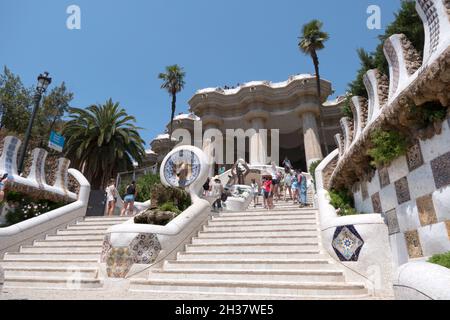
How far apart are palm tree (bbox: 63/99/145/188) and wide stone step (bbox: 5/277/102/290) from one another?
51.0ft

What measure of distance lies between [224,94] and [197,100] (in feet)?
9.87

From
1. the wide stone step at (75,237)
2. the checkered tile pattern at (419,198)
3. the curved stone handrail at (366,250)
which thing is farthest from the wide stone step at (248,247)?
the wide stone step at (75,237)

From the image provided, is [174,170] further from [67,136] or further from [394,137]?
[67,136]

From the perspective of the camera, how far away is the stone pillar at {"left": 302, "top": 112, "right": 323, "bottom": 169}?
29297 mm

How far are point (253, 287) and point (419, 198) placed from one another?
3.19m

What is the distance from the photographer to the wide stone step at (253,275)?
5848 millimetres

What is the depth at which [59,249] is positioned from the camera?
9.27m

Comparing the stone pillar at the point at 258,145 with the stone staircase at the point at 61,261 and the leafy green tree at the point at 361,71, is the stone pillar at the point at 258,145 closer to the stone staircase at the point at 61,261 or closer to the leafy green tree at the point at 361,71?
the leafy green tree at the point at 361,71

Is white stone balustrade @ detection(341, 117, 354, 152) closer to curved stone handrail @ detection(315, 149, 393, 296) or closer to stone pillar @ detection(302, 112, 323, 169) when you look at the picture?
curved stone handrail @ detection(315, 149, 393, 296)

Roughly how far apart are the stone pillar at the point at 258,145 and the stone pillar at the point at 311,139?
12.9 feet

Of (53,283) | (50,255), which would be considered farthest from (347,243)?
(50,255)

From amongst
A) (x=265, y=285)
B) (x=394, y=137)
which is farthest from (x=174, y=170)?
(x=394, y=137)

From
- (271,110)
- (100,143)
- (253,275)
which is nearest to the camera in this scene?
(253,275)

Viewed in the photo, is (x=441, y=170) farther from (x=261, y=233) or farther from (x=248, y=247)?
(x=261, y=233)
